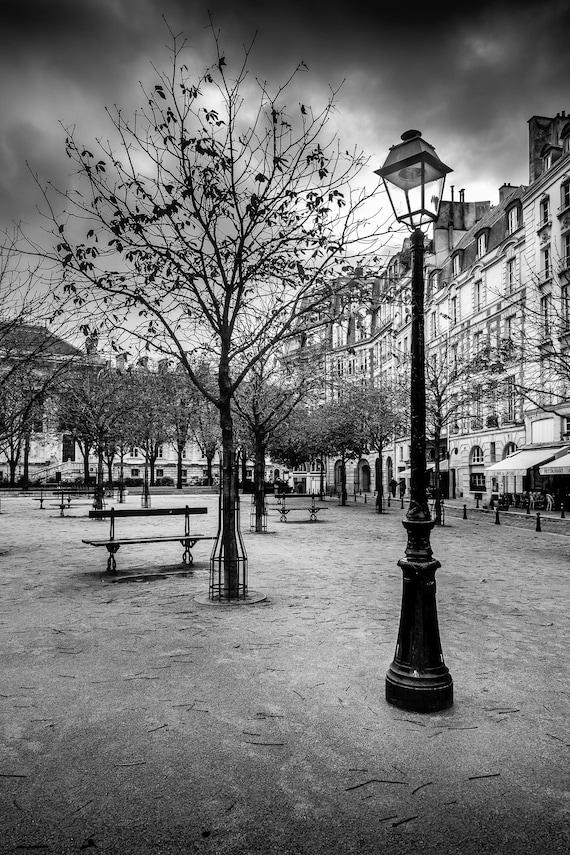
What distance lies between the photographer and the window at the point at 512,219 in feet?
127

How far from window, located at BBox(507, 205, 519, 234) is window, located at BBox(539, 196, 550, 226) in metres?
3.10

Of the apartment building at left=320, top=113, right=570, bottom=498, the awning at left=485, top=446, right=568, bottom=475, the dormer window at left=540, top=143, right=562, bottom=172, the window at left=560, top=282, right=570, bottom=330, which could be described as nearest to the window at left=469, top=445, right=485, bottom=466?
the apartment building at left=320, top=113, right=570, bottom=498

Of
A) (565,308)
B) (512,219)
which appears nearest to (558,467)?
(565,308)

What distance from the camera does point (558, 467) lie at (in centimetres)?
2778

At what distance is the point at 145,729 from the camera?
4.36 meters

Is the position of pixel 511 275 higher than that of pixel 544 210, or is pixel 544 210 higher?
pixel 544 210

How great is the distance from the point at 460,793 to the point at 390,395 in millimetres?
33735

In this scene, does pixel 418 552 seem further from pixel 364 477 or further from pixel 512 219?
pixel 364 477

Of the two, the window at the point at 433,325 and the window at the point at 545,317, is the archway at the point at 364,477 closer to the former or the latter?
the window at the point at 433,325

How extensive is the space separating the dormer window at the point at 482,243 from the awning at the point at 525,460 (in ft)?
51.9

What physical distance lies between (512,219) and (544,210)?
4.16 meters

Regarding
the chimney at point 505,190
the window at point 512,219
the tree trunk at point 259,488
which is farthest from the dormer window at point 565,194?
the tree trunk at point 259,488

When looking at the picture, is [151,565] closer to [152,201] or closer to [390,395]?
[152,201]

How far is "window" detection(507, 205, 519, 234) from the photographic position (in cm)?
Answer: 3859
